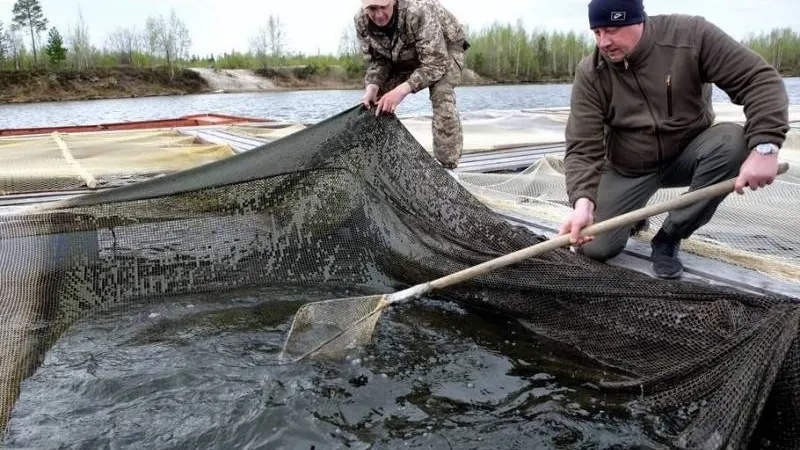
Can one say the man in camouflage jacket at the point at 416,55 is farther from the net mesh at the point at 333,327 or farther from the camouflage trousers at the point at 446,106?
the net mesh at the point at 333,327

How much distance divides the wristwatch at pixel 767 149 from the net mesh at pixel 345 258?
0.59 metres

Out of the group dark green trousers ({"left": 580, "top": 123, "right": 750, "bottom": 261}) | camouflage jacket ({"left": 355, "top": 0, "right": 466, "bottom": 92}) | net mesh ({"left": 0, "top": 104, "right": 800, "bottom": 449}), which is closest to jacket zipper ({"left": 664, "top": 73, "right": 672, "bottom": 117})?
dark green trousers ({"left": 580, "top": 123, "right": 750, "bottom": 261})

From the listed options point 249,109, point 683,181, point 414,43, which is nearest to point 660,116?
point 683,181

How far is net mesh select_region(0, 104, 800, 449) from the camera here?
2.31 meters

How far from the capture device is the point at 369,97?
4.00m

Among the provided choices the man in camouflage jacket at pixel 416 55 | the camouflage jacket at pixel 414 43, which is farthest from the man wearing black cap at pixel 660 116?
the camouflage jacket at pixel 414 43

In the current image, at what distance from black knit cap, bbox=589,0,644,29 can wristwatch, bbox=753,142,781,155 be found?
74 cm

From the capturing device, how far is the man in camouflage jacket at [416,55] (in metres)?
4.10

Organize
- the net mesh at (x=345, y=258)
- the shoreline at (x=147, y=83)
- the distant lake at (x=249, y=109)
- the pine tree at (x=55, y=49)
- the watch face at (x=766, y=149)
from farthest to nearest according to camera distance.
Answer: the pine tree at (x=55, y=49) → the shoreline at (x=147, y=83) → the distant lake at (x=249, y=109) → the watch face at (x=766, y=149) → the net mesh at (x=345, y=258)

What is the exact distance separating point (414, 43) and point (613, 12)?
1.83m

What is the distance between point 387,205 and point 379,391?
4.33ft

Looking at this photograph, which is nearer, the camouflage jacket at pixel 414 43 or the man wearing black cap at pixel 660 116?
the man wearing black cap at pixel 660 116

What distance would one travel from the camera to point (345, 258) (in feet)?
11.8

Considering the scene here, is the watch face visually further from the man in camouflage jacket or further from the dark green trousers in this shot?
the man in camouflage jacket
